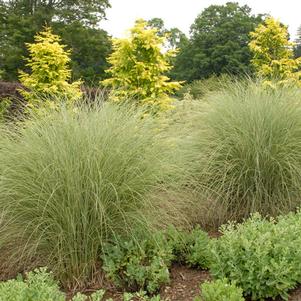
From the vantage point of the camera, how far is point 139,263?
2.89 meters

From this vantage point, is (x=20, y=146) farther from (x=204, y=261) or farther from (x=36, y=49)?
(x=36, y=49)

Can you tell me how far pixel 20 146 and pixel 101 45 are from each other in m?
22.7

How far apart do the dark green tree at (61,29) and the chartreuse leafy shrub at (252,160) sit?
Result: 1830 centimetres

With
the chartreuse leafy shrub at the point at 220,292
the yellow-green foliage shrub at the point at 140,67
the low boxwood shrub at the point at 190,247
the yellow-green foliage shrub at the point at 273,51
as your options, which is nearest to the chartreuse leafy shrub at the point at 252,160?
the low boxwood shrub at the point at 190,247

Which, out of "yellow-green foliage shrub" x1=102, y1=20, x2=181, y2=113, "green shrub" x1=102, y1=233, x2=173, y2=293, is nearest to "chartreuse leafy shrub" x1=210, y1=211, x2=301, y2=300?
Answer: "green shrub" x1=102, y1=233, x2=173, y2=293

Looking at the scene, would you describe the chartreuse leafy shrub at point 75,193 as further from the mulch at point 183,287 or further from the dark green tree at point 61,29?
the dark green tree at point 61,29

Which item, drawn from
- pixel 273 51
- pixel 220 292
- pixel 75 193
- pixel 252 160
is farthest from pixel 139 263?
pixel 273 51

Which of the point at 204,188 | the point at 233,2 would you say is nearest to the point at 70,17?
the point at 233,2

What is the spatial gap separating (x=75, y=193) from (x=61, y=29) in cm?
2271

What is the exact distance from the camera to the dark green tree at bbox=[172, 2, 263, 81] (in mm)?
33531

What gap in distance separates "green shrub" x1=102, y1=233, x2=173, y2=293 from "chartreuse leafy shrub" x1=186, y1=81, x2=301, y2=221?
3.47 feet

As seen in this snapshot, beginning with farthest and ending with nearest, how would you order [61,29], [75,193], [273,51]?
[61,29] → [273,51] → [75,193]

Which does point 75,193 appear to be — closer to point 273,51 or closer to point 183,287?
point 183,287

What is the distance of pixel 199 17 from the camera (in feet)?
132
